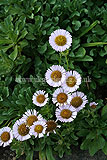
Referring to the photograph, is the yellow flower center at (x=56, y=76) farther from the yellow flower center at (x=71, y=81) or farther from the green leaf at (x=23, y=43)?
the green leaf at (x=23, y=43)

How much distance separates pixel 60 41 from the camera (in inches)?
77.7

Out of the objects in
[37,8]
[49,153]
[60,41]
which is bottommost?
[49,153]

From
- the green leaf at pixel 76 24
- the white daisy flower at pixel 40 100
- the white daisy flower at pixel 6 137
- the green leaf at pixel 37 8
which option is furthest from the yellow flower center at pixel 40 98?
the green leaf at pixel 37 8

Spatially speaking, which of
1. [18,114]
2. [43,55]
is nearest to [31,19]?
[43,55]

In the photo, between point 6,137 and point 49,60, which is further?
point 49,60

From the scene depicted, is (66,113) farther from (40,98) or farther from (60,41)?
(60,41)

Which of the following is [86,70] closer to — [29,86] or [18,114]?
[29,86]

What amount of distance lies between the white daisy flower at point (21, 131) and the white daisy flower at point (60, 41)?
1.94 ft

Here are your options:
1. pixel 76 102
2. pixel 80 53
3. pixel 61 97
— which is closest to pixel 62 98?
pixel 61 97

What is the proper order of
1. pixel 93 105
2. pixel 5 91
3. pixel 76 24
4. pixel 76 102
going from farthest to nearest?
pixel 76 24
pixel 5 91
pixel 93 105
pixel 76 102

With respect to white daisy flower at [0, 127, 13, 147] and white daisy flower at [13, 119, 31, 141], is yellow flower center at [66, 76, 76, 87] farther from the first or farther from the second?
white daisy flower at [0, 127, 13, 147]

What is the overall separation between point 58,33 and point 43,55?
0.53 m

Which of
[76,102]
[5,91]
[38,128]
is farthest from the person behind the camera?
[5,91]

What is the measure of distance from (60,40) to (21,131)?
28.0 inches
